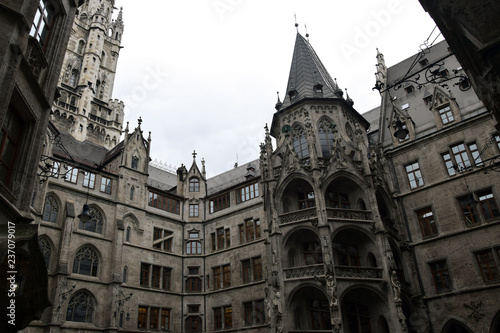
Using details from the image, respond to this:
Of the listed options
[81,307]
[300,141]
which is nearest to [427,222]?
[300,141]

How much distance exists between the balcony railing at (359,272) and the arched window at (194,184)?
16.6m

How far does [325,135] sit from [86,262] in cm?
1790

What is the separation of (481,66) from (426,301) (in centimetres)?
1532

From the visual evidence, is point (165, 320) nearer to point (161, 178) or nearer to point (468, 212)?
point (161, 178)

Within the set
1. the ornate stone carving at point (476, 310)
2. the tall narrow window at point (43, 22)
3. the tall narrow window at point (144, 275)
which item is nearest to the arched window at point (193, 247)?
the tall narrow window at point (144, 275)

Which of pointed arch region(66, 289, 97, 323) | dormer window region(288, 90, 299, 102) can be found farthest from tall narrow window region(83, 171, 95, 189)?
dormer window region(288, 90, 299, 102)

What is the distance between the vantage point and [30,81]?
10.6 metres

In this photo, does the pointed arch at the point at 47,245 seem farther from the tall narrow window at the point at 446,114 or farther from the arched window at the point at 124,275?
the tall narrow window at the point at 446,114

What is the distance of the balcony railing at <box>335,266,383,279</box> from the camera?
2147 centimetres

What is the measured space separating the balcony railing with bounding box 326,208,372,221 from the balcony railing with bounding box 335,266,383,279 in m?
2.99

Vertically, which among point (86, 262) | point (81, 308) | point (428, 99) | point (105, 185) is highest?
point (428, 99)

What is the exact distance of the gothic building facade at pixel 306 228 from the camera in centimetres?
2183

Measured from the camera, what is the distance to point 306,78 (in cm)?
3053

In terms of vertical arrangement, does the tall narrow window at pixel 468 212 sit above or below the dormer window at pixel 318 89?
below
